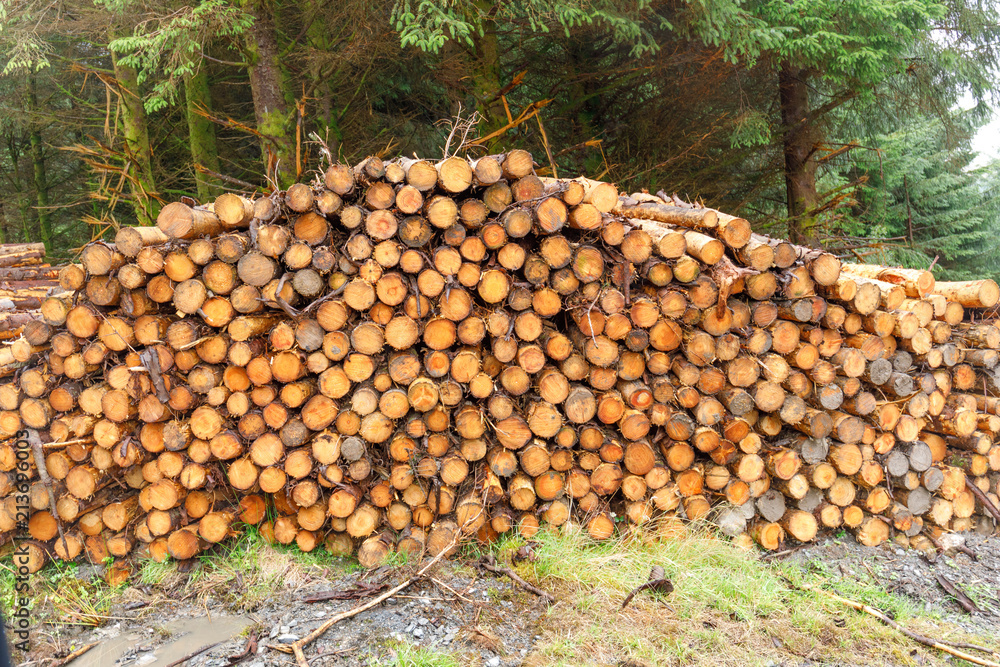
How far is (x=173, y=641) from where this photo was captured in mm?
3207

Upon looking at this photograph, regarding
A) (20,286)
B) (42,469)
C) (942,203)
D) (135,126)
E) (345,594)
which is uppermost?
(135,126)

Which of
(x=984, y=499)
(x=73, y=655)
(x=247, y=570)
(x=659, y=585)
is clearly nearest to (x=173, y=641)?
(x=73, y=655)

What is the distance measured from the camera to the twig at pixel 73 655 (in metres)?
3.04

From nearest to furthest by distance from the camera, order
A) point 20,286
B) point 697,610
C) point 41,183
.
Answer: point 697,610
point 20,286
point 41,183

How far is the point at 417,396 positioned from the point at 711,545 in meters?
2.01

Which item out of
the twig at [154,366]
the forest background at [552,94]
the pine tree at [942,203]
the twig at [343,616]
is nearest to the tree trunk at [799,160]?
the forest background at [552,94]

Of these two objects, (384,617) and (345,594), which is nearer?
(384,617)

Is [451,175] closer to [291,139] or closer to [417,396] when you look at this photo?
[417,396]

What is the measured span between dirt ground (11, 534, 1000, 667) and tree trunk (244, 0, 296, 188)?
4954 millimetres

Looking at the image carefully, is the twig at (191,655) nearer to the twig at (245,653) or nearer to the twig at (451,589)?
the twig at (245,653)

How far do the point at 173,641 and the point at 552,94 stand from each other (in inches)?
290

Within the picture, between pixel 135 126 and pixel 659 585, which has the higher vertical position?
pixel 135 126

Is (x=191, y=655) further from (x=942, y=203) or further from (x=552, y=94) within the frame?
(x=942, y=203)

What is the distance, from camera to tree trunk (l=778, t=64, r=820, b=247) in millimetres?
8523
